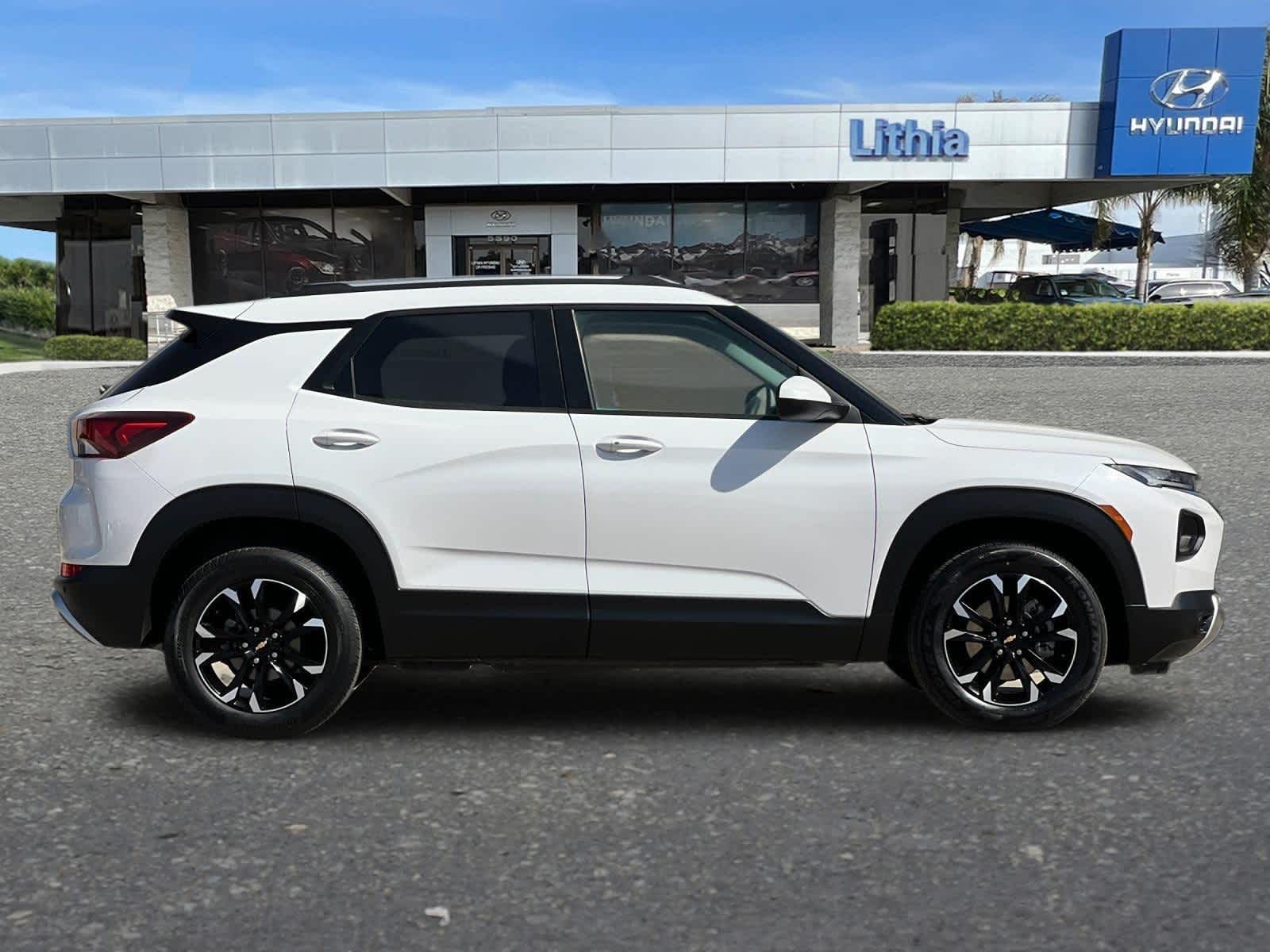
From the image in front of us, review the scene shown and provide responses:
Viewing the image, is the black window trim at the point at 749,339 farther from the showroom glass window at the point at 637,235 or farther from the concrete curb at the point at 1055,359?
the showroom glass window at the point at 637,235

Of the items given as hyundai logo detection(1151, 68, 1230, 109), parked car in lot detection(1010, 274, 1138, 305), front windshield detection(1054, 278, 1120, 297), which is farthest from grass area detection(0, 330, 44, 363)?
hyundai logo detection(1151, 68, 1230, 109)

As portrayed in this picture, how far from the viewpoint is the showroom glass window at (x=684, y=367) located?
4715 mm

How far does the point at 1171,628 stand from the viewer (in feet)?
15.2

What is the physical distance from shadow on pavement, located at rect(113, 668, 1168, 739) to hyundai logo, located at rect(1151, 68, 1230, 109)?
26625 millimetres

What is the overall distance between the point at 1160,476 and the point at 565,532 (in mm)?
2189

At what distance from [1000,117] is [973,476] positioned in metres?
26.8

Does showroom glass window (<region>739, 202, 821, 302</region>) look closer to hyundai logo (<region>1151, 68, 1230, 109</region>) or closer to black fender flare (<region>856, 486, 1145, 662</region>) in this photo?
hyundai logo (<region>1151, 68, 1230, 109</region>)

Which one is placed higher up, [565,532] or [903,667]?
[565,532]

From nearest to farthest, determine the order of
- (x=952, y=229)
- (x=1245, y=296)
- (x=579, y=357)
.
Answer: (x=579, y=357) → (x=952, y=229) → (x=1245, y=296)

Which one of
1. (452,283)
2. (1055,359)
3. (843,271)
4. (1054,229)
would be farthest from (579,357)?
(1054,229)

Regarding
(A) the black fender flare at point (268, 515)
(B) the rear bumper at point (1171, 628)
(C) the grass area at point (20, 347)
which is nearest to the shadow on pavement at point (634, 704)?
(B) the rear bumper at point (1171, 628)

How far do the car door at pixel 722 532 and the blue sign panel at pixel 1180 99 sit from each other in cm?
2700

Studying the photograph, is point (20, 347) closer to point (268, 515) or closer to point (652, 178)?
point (652, 178)

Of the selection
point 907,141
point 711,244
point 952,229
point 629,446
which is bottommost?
point 629,446
